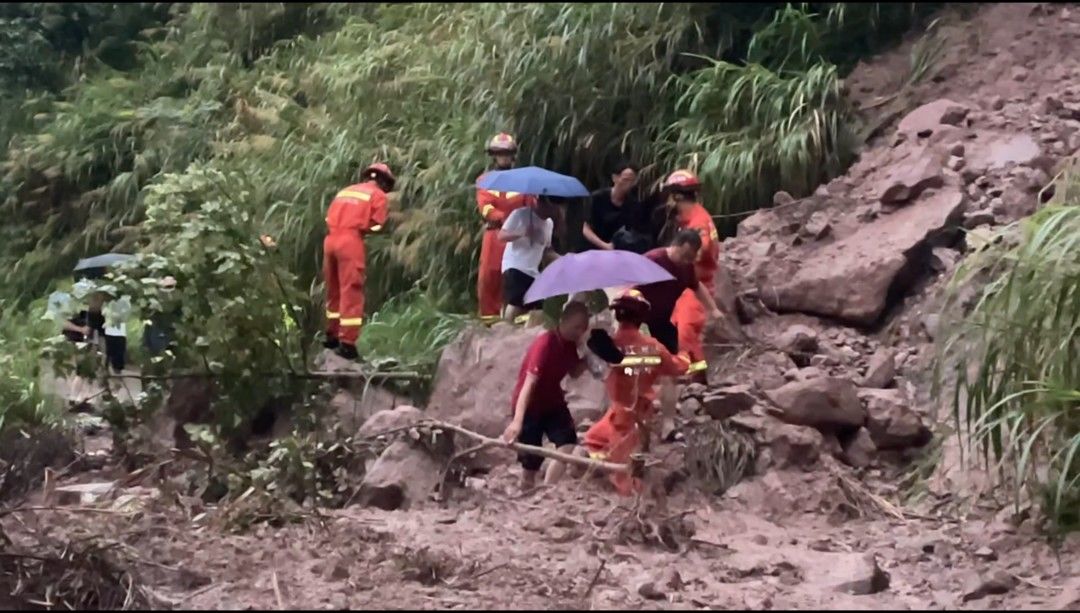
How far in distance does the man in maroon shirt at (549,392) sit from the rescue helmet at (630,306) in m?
0.23

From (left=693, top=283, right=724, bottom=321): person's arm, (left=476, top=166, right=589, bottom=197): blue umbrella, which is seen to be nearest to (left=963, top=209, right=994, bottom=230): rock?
(left=693, top=283, right=724, bottom=321): person's arm

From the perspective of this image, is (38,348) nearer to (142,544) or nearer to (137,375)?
(137,375)

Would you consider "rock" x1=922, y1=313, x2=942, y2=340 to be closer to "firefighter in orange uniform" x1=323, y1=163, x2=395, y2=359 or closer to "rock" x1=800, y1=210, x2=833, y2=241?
"rock" x1=800, y1=210, x2=833, y2=241

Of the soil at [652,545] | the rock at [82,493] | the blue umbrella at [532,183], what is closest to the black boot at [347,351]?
the blue umbrella at [532,183]

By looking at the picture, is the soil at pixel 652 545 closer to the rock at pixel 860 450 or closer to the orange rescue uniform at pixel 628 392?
the rock at pixel 860 450

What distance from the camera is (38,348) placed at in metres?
7.04

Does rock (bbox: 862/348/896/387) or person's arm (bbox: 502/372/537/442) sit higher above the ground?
person's arm (bbox: 502/372/537/442)

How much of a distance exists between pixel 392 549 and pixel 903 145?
17.7 ft

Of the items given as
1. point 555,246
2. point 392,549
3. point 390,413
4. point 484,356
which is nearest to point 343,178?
point 555,246

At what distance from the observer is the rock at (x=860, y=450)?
634 centimetres

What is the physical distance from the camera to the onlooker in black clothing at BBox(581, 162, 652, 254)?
8658 millimetres

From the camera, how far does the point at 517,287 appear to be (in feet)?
26.2

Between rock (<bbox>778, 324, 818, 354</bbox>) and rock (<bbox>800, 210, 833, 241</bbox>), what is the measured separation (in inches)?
37.0

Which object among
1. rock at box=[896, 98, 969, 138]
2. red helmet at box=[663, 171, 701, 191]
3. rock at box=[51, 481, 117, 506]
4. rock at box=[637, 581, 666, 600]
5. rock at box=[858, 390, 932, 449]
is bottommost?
rock at box=[51, 481, 117, 506]
